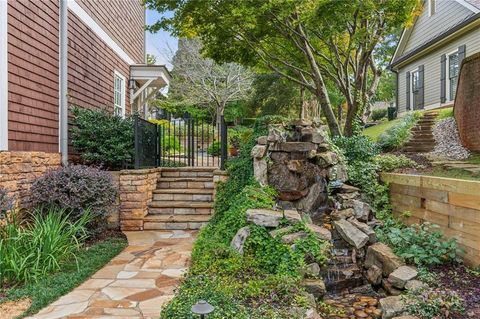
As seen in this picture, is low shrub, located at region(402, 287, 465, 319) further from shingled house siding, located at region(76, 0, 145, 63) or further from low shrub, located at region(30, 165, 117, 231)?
shingled house siding, located at region(76, 0, 145, 63)

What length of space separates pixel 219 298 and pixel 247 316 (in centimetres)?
29

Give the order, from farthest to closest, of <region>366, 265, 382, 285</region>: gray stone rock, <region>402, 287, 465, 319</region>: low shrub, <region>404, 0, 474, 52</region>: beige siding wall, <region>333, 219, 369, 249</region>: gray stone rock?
<region>404, 0, 474, 52</region>: beige siding wall → <region>333, 219, 369, 249</region>: gray stone rock → <region>366, 265, 382, 285</region>: gray stone rock → <region>402, 287, 465, 319</region>: low shrub

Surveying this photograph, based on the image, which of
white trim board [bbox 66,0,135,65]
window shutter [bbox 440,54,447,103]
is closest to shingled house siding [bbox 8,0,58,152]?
white trim board [bbox 66,0,135,65]

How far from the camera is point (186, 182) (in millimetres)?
7137

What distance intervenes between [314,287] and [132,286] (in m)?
1.91

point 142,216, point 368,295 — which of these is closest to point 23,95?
point 142,216

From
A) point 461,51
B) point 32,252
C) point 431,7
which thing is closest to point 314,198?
point 32,252

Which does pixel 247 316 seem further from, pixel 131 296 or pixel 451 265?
pixel 451 265

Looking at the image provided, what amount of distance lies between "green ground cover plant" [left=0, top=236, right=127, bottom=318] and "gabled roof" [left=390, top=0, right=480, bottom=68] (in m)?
11.7

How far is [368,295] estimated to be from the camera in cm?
432

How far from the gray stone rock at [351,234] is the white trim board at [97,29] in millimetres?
6288

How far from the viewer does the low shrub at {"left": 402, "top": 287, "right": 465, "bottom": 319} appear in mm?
3172

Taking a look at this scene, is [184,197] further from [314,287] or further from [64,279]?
[314,287]

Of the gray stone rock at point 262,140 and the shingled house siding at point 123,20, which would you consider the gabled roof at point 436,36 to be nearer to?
the gray stone rock at point 262,140
